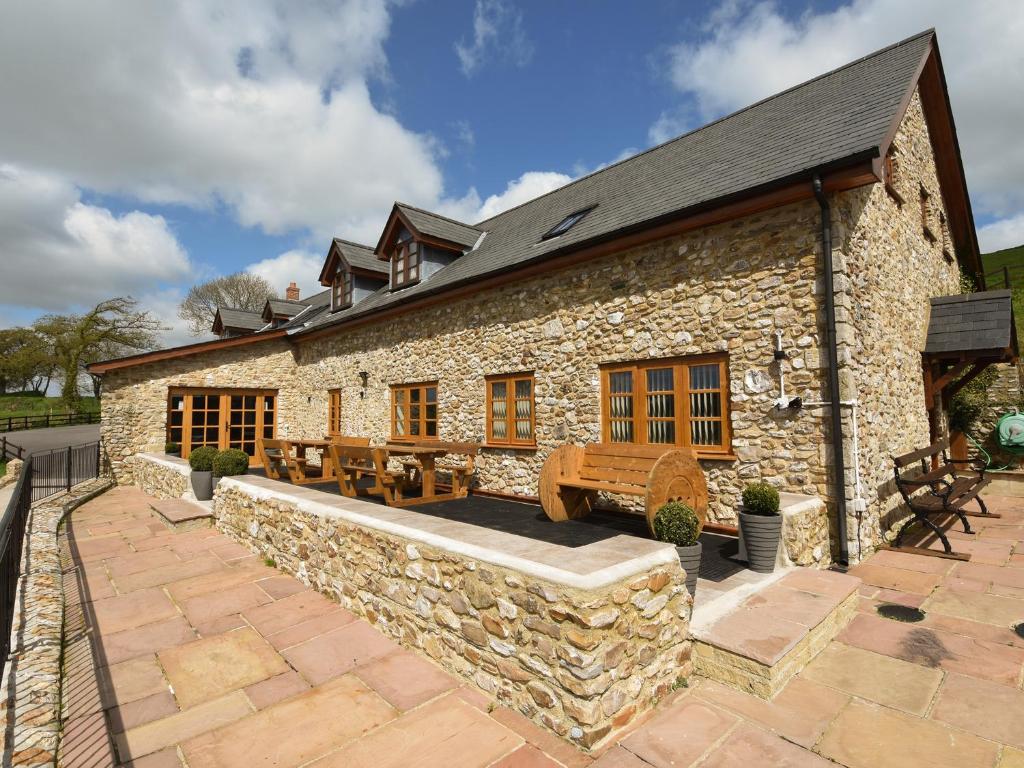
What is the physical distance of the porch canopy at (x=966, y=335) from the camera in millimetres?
7535

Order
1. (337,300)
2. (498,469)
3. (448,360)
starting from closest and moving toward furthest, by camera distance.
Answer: (498,469) < (448,360) < (337,300)

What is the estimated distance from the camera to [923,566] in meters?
5.39

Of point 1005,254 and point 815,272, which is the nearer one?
point 815,272

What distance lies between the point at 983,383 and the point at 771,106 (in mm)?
6857

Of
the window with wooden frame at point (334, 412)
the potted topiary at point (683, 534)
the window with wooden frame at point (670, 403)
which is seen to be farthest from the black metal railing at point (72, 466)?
the potted topiary at point (683, 534)

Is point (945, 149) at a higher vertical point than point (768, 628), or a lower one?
higher

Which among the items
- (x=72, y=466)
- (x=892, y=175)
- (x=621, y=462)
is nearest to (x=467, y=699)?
(x=621, y=462)

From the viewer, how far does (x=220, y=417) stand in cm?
1412

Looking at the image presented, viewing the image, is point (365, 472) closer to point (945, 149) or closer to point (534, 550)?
point (534, 550)

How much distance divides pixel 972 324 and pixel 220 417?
16.5 m

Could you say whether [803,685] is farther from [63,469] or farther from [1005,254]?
[1005,254]

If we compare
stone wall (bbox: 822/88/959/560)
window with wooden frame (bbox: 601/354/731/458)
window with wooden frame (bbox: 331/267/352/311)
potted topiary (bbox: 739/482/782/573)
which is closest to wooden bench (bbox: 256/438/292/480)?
window with wooden frame (bbox: 601/354/731/458)

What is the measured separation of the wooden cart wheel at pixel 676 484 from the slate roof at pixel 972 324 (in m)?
5.52

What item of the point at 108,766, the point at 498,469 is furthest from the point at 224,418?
A: the point at 108,766
